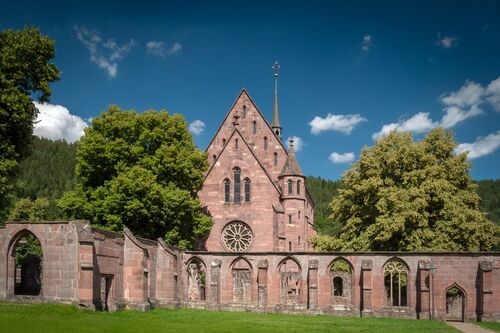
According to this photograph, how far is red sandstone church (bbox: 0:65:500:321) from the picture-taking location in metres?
25.1

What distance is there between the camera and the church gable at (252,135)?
162ft

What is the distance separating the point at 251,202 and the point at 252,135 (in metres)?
→ 7.51

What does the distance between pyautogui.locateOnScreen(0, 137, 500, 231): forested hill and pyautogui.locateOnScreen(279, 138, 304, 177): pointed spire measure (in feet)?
127

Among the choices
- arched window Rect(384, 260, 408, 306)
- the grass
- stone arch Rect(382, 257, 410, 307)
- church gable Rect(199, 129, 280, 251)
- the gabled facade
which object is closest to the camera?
the grass

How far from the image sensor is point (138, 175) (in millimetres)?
36375

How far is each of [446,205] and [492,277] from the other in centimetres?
702

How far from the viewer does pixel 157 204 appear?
3697 centimetres

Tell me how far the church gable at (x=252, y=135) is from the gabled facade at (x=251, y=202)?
6.30 feet

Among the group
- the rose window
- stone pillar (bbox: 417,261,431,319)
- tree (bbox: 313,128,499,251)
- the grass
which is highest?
tree (bbox: 313,128,499,251)

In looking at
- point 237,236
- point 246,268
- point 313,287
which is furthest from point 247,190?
point 313,287

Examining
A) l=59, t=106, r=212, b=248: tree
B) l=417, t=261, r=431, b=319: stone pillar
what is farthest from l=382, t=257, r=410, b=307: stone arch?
l=59, t=106, r=212, b=248: tree

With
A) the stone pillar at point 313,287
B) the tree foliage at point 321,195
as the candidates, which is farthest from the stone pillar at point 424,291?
the tree foliage at point 321,195

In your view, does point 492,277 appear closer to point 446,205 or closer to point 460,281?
point 460,281

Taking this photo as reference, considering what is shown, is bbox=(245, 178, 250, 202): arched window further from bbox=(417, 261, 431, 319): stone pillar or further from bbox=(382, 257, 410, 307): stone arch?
bbox=(417, 261, 431, 319): stone pillar
